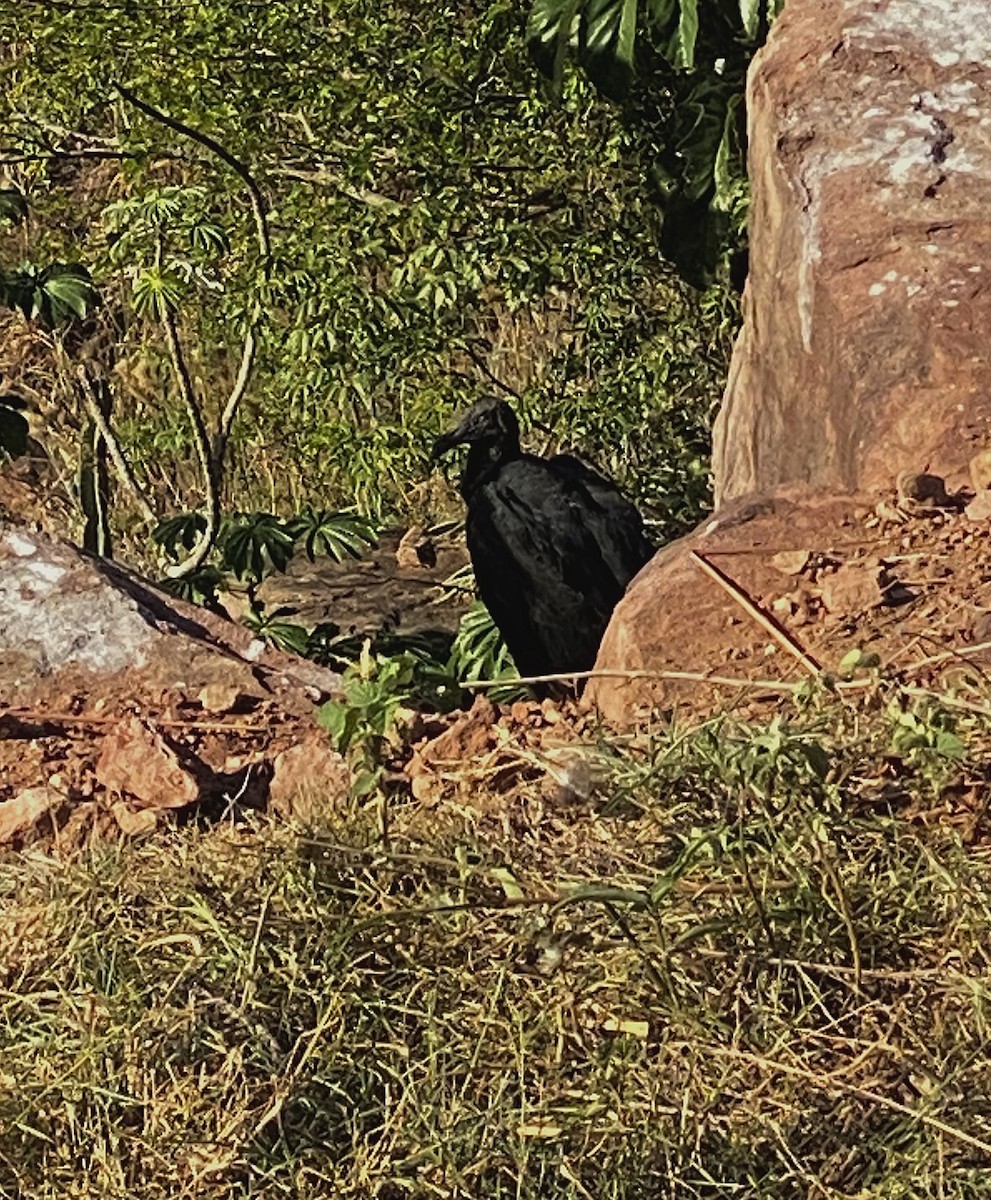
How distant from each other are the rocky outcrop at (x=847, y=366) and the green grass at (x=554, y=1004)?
0.54m

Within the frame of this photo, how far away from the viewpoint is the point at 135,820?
9.00 ft

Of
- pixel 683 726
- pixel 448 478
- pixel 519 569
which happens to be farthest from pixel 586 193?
pixel 683 726

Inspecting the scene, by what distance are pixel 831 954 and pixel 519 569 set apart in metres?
3.41

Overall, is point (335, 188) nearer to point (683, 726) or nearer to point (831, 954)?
point (683, 726)

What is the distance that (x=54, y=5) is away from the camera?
7.12 m

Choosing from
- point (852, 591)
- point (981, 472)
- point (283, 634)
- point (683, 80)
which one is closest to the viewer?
point (852, 591)

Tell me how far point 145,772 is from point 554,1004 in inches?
33.4

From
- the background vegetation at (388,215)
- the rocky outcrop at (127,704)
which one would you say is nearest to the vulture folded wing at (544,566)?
the background vegetation at (388,215)

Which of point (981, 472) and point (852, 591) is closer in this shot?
point (852, 591)

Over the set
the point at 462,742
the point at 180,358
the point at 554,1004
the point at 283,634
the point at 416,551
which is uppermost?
the point at 180,358

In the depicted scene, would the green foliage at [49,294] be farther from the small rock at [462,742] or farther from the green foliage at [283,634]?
the small rock at [462,742]

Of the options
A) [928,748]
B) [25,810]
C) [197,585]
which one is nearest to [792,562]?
[928,748]

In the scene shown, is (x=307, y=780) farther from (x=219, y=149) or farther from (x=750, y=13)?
(x=219, y=149)

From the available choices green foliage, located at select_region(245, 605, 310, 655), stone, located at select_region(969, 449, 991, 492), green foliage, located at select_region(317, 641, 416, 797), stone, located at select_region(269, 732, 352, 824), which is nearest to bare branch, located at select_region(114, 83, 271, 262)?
green foliage, located at select_region(245, 605, 310, 655)
